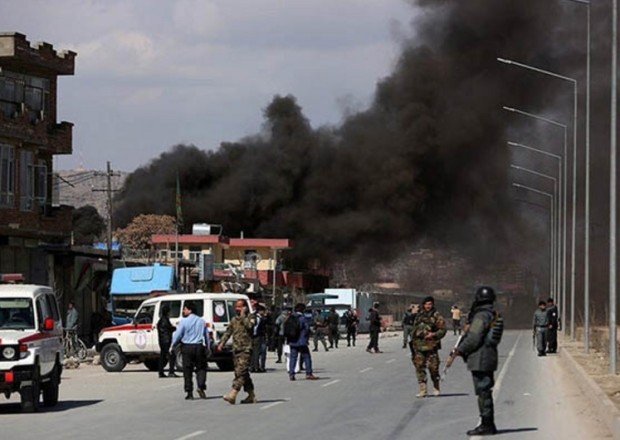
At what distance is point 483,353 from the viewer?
16891 mm

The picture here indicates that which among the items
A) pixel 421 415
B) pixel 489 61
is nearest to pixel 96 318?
pixel 421 415

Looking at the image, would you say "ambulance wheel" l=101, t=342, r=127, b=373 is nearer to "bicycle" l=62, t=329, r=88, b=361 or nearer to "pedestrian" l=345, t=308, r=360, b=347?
"bicycle" l=62, t=329, r=88, b=361

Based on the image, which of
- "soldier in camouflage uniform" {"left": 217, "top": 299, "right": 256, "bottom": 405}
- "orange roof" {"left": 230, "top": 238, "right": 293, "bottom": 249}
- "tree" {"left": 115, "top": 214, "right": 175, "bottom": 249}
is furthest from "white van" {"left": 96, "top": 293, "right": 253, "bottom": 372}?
"tree" {"left": 115, "top": 214, "right": 175, "bottom": 249}

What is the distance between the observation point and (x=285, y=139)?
315ft

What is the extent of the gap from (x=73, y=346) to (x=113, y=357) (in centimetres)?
573

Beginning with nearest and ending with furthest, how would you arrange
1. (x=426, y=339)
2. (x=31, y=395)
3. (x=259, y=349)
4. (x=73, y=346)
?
1. (x=31, y=395)
2. (x=426, y=339)
3. (x=259, y=349)
4. (x=73, y=346)

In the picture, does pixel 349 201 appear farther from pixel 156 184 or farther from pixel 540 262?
pixel 540 262

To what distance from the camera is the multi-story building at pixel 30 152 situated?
153ft

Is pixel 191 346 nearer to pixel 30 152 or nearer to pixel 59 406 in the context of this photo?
pixel 59 406

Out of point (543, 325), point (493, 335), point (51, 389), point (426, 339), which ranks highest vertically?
point (493, 335)

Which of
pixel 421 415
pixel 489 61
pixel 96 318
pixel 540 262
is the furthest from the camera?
pixel 540 262

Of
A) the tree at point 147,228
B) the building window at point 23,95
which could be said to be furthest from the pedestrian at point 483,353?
the tree at point 147,228

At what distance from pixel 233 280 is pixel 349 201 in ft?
78.1

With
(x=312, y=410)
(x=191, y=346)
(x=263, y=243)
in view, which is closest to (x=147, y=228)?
(x=263, y=243)
